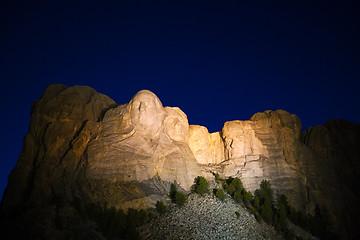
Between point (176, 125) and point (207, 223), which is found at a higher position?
point (176, 125)

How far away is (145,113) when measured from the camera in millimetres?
45406

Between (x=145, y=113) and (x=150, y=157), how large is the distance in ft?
20.6

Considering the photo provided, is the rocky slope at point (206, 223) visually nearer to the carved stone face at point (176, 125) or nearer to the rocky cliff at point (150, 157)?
the rocky cliff at point (150, 157)

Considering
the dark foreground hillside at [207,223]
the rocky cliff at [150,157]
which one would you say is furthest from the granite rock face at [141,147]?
the dark foreground hillside at [207,223]

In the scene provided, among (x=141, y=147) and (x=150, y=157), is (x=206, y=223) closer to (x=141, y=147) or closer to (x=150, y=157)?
(x=150, y=157)

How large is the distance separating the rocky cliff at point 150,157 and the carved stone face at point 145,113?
0.46ft

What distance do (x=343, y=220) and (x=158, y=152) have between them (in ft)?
94.3

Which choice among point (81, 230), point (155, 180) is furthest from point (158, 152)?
point (81, 230)

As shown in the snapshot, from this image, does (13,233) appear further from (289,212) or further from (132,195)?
(289,212)

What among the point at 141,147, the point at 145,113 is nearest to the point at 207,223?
the point at 141,147

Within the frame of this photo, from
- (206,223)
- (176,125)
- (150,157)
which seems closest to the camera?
(206,223)

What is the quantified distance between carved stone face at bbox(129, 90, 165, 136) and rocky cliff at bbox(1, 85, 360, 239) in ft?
0.46

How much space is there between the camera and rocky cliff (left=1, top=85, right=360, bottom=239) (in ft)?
124

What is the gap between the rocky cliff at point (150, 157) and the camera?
124 ft
